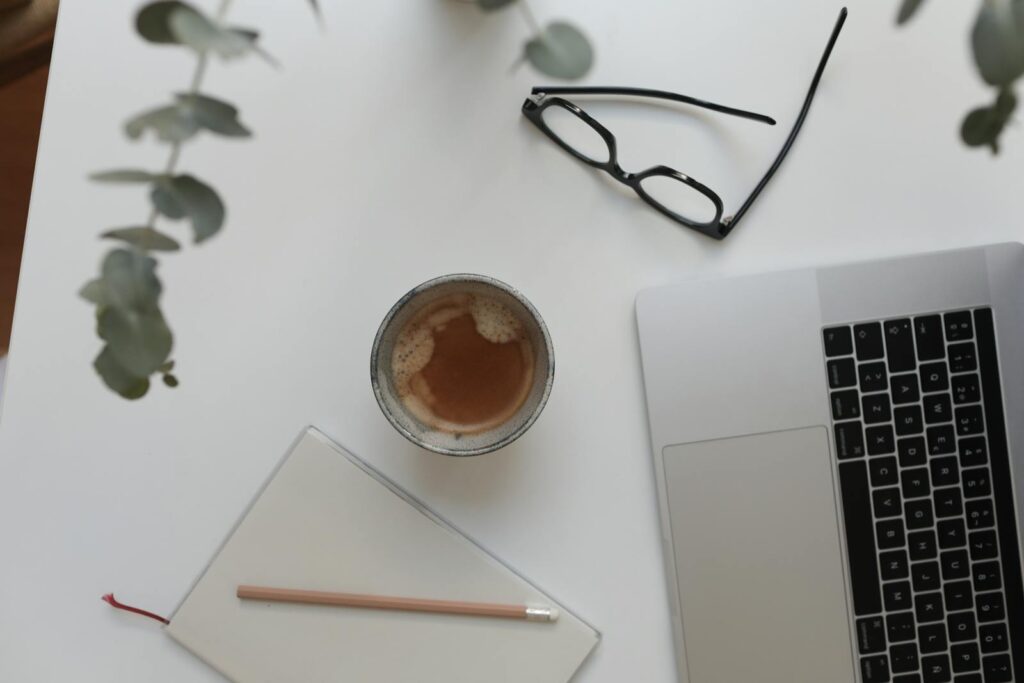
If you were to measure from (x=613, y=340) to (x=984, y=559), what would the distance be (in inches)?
14.2

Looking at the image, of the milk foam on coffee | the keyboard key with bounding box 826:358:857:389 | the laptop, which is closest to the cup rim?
the milk foam on coffee

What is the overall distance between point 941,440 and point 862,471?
0.23ft

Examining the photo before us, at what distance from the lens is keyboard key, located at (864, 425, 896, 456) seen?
2.36 ft

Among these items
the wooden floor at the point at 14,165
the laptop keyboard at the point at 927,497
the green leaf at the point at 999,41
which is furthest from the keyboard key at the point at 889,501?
the wooden floor at the point at 14,165

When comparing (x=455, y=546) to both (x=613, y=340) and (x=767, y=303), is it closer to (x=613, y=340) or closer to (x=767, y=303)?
(x=613, y=340)

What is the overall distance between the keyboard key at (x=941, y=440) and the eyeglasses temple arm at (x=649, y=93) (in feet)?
0.97

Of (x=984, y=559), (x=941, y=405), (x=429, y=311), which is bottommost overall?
(x=984, y=559)

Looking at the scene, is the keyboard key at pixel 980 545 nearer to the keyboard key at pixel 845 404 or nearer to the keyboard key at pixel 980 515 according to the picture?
the keyboard key at pixel 980 515

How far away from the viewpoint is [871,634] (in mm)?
720

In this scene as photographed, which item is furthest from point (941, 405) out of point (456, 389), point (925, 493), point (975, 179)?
point (456, 389)

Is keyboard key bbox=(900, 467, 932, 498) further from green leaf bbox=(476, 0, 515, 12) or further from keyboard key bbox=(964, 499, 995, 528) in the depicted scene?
green leaf bbox=(476, 0, 515, 12)

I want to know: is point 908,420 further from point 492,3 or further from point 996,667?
point 492,3

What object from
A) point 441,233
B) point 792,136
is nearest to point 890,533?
point 792,136

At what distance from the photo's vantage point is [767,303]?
722 mm
